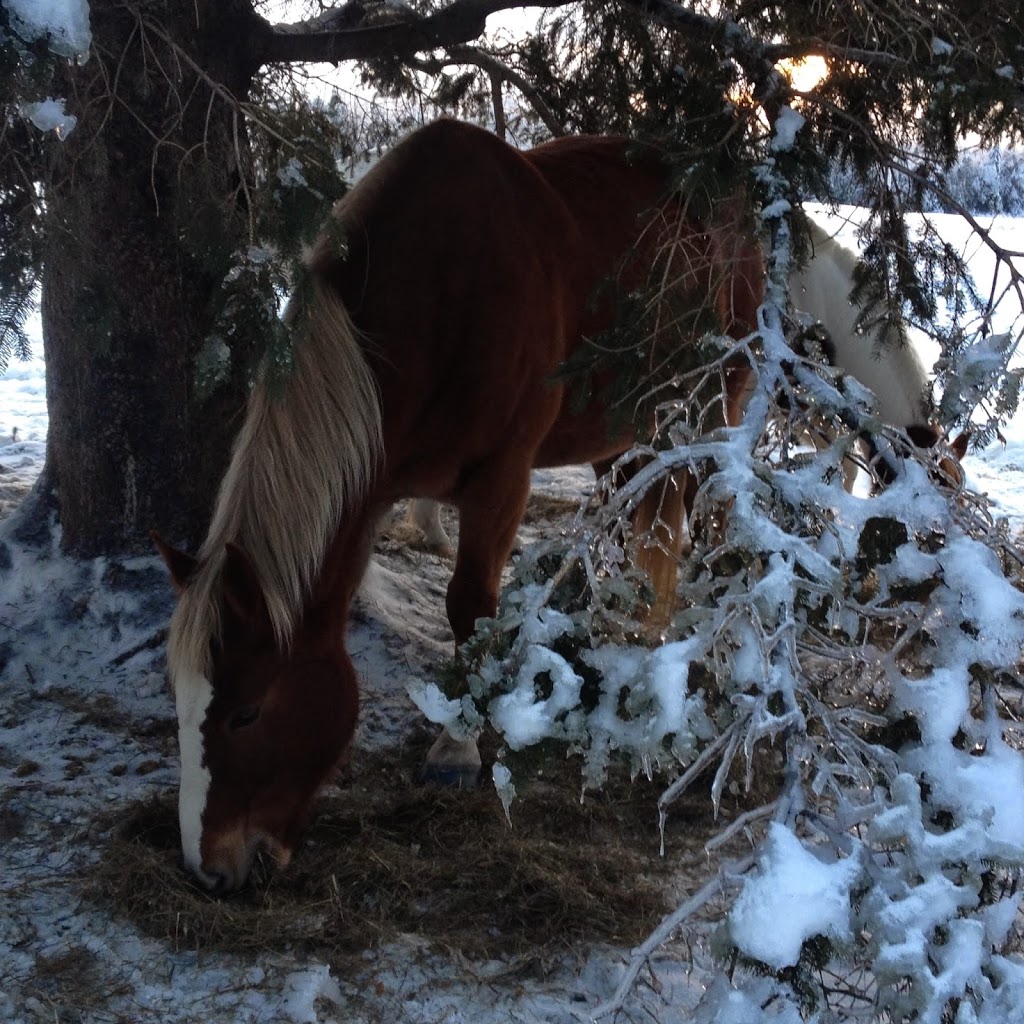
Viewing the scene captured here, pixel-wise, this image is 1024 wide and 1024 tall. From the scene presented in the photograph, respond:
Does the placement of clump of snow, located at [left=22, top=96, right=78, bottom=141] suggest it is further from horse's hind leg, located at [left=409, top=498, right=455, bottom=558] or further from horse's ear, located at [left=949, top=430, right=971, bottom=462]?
horse's hind leg, located at [left=409, top=498, right=455, bottom=558]

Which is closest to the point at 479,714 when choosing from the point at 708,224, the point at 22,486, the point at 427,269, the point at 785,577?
the point at 785,577

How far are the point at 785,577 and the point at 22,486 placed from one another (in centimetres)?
456

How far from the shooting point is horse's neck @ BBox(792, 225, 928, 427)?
4.84 meters

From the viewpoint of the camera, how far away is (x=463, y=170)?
3.11 meters

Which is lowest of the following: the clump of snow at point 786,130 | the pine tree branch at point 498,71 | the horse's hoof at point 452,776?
the horse's hoof at point 452,776

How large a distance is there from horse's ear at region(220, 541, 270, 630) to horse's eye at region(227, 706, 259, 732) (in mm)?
198

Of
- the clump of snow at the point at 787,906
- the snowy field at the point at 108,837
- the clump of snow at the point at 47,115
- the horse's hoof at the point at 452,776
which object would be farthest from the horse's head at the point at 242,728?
the clump of snow at the point at 787,906

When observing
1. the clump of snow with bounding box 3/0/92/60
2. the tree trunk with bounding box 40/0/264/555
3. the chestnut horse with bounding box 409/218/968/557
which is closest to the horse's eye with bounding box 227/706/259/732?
the tree trunk with bounding box 40/0/264/555

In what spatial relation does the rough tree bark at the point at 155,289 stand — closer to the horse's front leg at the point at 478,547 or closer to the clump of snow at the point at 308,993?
the horse's front leg at the point at 478,547

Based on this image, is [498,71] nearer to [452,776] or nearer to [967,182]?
[967,182]

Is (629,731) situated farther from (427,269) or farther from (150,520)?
(150,520)

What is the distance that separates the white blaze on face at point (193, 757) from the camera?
2260 millimetres

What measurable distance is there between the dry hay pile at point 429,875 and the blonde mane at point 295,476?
550 millimetres

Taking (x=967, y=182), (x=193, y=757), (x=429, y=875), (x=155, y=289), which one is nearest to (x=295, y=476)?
(x=193, y=757)
